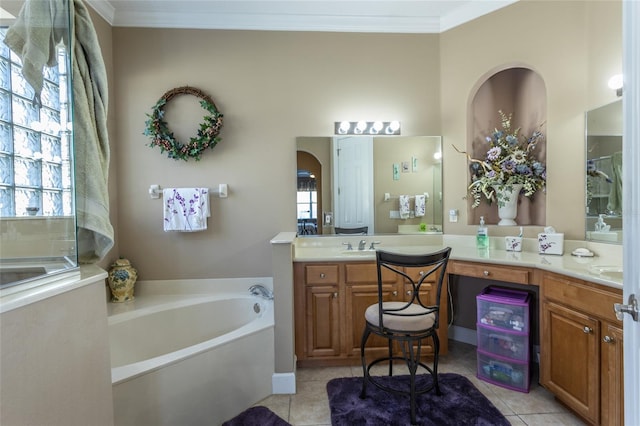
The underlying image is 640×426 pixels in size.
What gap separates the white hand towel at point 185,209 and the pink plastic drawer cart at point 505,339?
2.32 meters

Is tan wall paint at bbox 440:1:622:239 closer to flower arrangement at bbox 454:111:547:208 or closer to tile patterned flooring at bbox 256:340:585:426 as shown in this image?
flower arrangement at bbox 454:111:547:208

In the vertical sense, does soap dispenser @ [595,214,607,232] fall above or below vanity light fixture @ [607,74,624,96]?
below

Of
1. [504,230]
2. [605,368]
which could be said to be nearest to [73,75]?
[605,368]

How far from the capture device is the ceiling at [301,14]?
2494 millimetres

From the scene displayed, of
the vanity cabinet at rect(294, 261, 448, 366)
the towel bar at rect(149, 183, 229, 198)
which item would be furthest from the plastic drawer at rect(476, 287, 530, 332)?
the towel bar at rect(149, 183, 229, 198)

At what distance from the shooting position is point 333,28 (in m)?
2.70

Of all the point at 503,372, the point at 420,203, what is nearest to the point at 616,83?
the point at 420,203

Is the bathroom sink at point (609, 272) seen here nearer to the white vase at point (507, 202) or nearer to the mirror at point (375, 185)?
the white vase at point (507, 202)

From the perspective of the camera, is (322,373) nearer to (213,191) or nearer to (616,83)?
(213,191)

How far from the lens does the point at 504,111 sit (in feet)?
8.93

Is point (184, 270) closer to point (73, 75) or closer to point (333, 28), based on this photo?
point (73, 75)

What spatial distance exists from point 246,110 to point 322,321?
1.94 metres

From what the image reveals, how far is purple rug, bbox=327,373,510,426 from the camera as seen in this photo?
1.72 m

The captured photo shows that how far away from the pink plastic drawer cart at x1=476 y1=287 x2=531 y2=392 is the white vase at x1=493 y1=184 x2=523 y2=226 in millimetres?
698
